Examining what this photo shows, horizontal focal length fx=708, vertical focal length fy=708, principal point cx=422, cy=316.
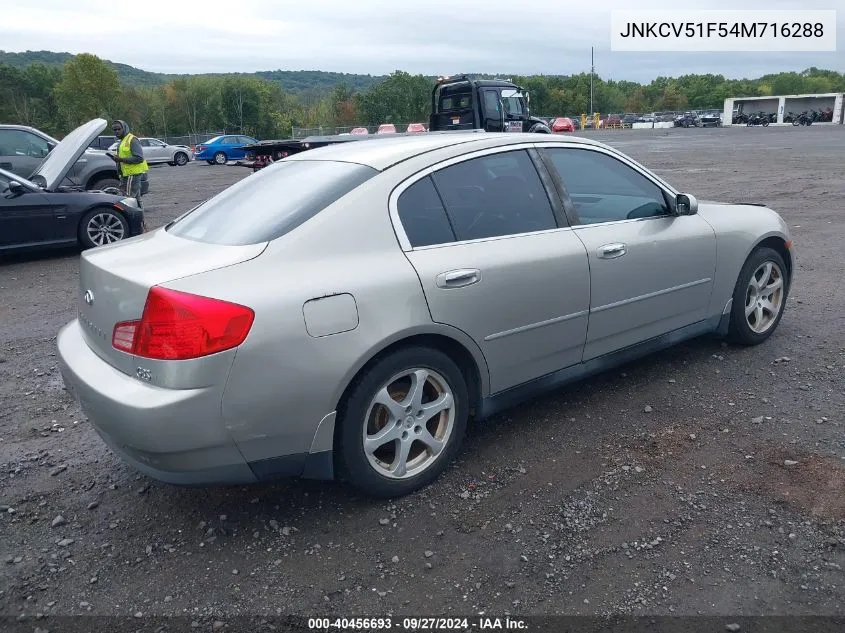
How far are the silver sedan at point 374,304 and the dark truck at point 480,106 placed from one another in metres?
17.4

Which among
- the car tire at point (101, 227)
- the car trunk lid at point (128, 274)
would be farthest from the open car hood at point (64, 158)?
the car trunk lid at point (128, 274)

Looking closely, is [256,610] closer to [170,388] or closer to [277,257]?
[170,388]

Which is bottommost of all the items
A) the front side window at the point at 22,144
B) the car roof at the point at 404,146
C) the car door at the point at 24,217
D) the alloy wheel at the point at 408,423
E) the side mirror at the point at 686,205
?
the alloy wheel at the point at 408,423

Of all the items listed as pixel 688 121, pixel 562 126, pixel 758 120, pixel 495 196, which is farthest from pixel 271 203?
pixel 688 121

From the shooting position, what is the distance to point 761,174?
56.6 ft

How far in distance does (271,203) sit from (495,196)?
3.63 ft

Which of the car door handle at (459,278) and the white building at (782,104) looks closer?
the car door handle at (459,278)

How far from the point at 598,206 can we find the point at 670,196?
59 cm

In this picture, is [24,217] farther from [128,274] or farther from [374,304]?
[374,304]

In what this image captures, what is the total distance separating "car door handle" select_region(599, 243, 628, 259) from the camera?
12.5 feet

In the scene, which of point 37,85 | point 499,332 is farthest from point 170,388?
point 37,85

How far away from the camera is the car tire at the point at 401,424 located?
2.96m

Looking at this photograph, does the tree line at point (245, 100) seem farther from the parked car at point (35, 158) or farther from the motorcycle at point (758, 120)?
the parked car at point (35, 158)

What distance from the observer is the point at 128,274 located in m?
2.91
